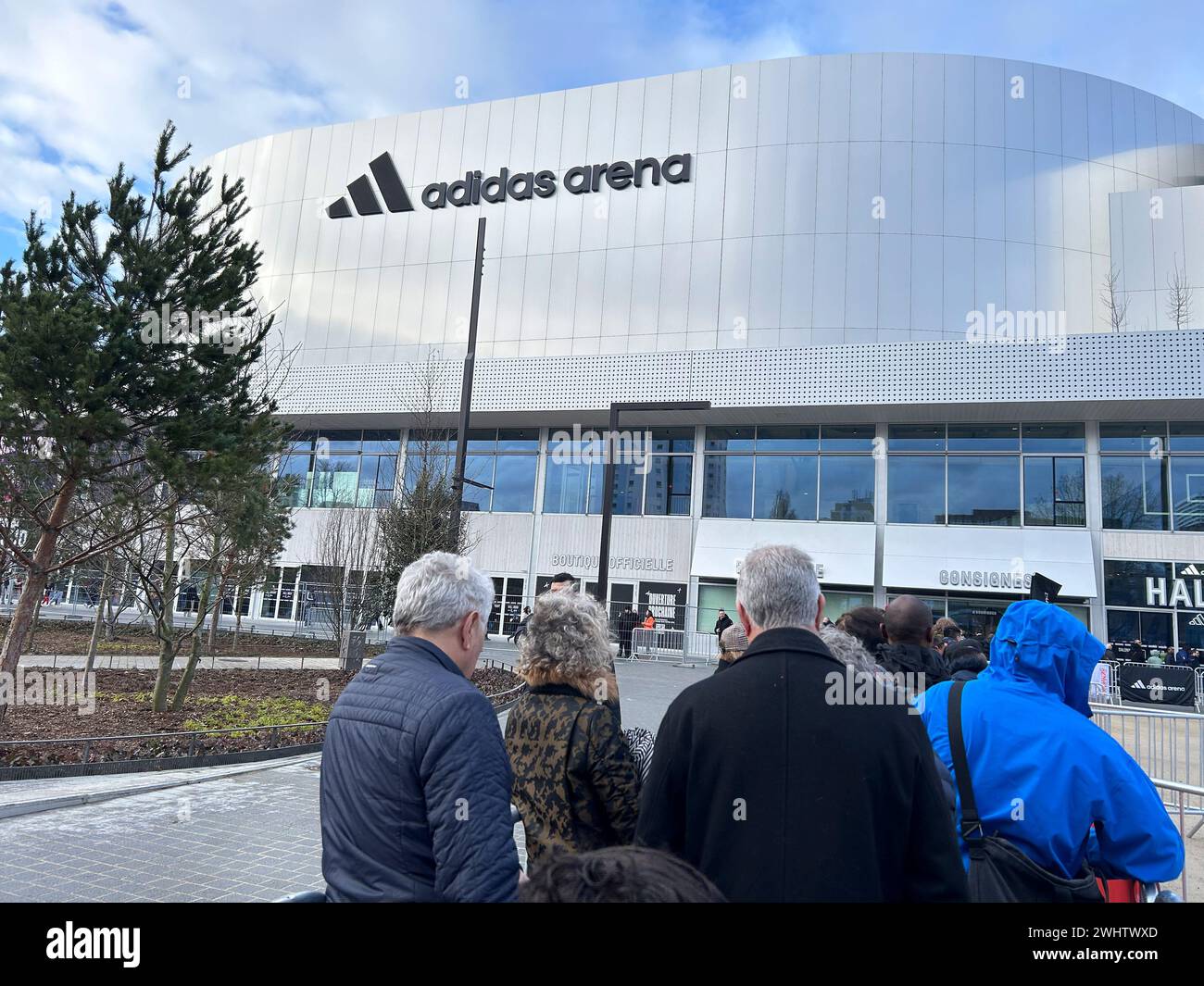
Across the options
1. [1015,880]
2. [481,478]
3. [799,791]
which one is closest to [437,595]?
[799,791]

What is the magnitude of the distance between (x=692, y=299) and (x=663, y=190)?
4.83m

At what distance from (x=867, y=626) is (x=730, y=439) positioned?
23.9 m

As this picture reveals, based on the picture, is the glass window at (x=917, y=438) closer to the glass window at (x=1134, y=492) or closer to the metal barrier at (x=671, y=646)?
the glass window at (x=1134, y=492)

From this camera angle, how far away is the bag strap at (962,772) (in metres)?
2.53

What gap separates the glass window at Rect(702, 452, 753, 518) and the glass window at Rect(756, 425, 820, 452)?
2.66 feet

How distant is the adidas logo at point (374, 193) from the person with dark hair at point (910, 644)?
33981mm

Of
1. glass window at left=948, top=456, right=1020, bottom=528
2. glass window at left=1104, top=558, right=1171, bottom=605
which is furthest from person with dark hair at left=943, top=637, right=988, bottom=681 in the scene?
glass window at left=1104, top=558, right=1171, bottom=605

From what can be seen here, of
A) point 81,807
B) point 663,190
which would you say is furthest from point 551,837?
point 663,190

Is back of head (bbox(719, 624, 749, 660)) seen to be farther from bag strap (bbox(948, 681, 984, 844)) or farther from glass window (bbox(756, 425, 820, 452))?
glass window (bbox(756, 425, 820, 452))

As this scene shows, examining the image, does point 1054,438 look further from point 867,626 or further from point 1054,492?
point 867,626

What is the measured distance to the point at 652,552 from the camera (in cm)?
2916
